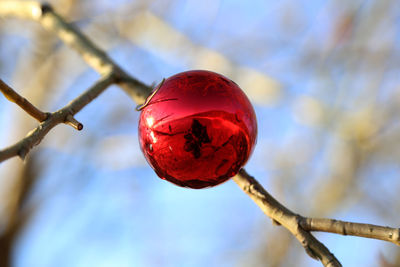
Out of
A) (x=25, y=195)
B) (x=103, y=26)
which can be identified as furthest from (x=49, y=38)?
(x=25, y=195)

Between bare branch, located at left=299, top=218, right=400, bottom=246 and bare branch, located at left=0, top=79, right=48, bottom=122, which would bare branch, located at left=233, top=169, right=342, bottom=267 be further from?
bare branch, located at left=0, top=79, right=48, bottom=122

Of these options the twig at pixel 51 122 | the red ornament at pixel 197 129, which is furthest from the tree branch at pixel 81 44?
the red ornament at pixel 197 129

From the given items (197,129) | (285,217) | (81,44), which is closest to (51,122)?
(197,129)

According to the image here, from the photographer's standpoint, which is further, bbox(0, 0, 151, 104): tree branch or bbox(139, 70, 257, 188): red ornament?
bbox(0, 0, 151, 104): tree branch

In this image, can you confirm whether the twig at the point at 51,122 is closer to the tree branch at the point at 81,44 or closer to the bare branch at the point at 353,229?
the tree branch at the point at 81,44

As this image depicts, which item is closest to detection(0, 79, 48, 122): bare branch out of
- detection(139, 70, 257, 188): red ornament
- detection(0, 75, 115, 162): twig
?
detection(0, 75, 115, 162): twig

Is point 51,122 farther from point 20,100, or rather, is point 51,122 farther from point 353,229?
point 353,229

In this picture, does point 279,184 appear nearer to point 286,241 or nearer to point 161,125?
point 286,241
